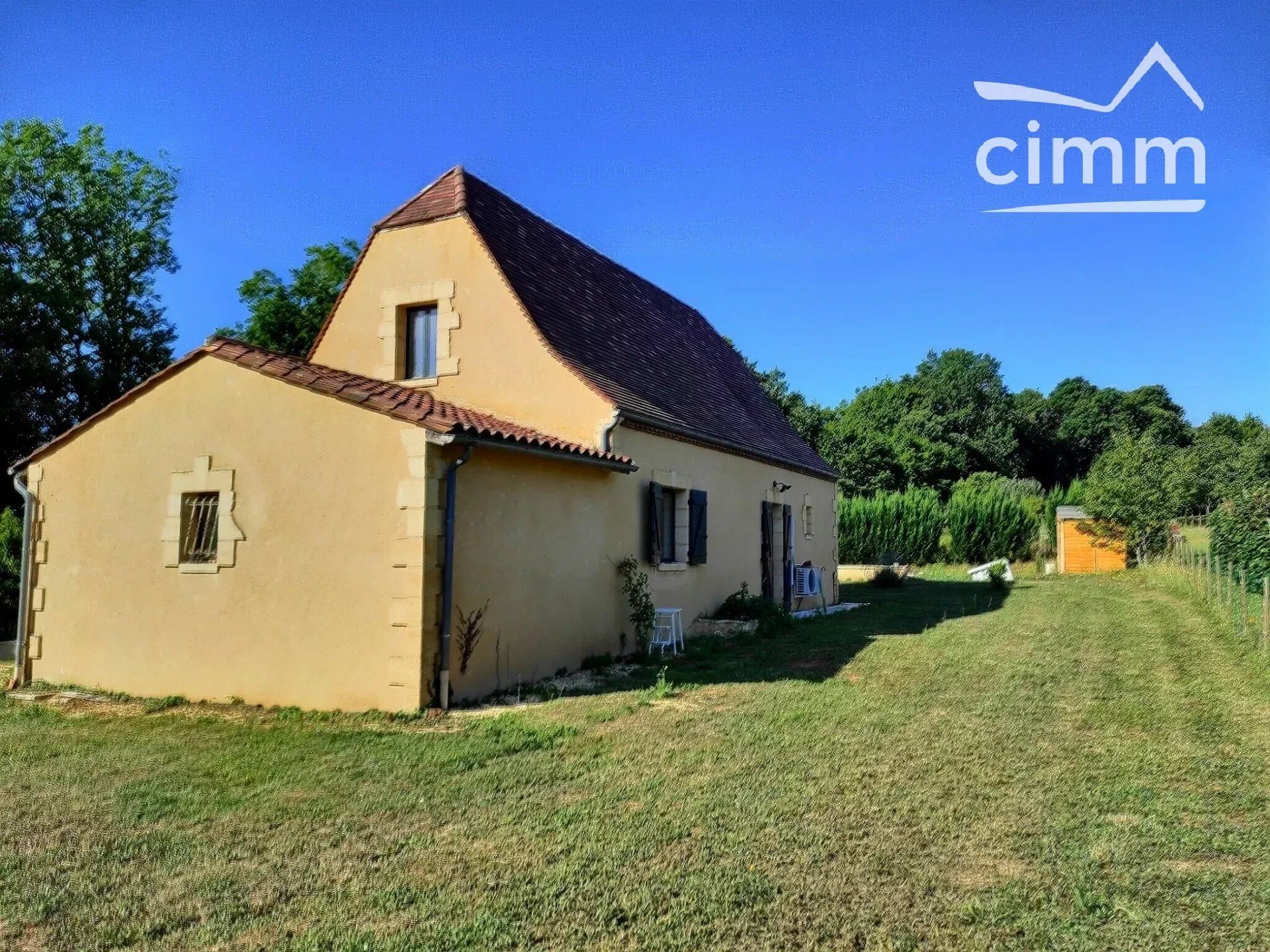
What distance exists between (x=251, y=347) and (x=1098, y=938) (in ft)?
28.9

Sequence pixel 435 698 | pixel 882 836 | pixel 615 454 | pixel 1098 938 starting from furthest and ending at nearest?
pixel 615 454 → pixel 435 698 → pixel 882 836 → pixel 1098 938

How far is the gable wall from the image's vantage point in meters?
11.0

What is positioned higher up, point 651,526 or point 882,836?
point 651,526

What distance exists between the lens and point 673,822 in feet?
15.9

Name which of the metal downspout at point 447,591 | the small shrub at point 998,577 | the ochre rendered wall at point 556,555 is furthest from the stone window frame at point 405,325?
the small shrub at point 998,577

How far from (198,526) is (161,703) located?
1750mm

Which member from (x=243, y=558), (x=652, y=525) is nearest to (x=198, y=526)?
(x=243, y=558)

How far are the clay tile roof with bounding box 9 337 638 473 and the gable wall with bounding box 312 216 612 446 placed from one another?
2.19 ft

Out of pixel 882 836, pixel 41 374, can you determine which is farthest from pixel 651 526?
pixel 41 374

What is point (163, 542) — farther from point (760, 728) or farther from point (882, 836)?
point (882, 836)

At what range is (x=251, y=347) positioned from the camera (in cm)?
930

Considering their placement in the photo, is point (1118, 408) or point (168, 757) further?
point (1118, 408)

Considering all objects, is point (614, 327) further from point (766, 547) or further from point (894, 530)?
point (894, 530)

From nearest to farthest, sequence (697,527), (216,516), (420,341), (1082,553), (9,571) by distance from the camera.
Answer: (216,516) → (420,341) → (697,527) → (9,571) → (1082,553)
